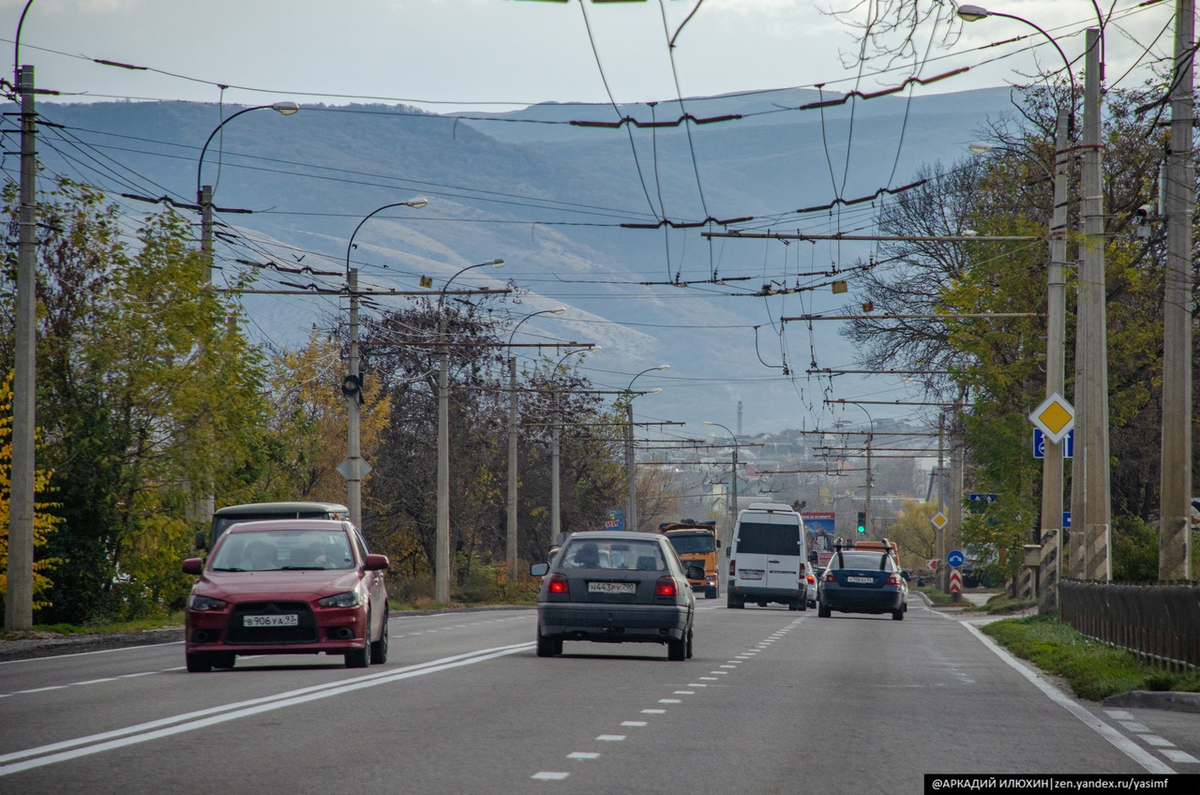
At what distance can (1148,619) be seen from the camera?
17375 mm

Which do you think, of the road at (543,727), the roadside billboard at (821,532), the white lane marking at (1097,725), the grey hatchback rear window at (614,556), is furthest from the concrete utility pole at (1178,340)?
the roadside billboard at (821,532)

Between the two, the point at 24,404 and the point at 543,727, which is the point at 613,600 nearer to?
the point at 543,727

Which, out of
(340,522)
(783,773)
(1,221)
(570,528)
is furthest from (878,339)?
(783,773)

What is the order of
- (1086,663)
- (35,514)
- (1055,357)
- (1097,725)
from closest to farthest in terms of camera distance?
(1097,725), (1086,663), (35,514), (1055,357)

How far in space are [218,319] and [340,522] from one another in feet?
46.0

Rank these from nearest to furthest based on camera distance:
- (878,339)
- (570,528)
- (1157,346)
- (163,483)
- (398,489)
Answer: (163,483), (1157,346), (878,339), (398,489), (570,528)

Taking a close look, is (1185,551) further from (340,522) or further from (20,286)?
(20,286)

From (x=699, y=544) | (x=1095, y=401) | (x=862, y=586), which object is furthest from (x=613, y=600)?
(x=699, y=544)

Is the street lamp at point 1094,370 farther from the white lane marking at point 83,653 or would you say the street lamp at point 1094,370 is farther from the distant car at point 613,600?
the white lane marking at point 83,653

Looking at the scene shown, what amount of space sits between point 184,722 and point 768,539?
3881cm

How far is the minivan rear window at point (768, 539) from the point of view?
49.1 meters

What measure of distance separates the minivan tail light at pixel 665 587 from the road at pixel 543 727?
0.89m

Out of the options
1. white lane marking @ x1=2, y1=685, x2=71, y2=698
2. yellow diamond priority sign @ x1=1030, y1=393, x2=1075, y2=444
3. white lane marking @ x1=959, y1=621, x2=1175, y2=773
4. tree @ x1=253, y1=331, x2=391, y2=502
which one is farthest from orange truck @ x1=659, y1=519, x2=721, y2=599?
white lane marking @ x1=2, y1=685, x2=71, y2=698

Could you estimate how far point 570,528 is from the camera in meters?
75.5
